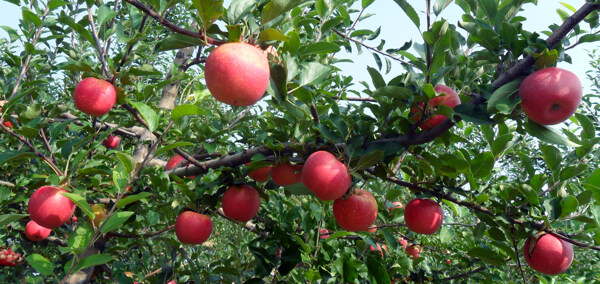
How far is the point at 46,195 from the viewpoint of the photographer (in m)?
1.86

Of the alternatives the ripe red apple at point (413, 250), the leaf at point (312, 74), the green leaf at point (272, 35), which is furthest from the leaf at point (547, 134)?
the ripe red apple at point (413, 250)

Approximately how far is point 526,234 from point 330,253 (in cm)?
96

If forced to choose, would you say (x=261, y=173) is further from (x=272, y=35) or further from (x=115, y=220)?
(x=272, y=35)

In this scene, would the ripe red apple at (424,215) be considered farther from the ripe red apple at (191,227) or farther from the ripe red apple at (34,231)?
the ripe red apple at (34,231)

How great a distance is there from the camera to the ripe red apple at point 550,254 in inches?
67.5

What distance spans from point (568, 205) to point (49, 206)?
228cm

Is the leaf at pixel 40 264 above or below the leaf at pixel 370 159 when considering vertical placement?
below

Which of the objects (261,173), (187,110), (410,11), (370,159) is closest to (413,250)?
(261,173)

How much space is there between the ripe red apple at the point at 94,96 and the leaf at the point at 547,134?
181cm

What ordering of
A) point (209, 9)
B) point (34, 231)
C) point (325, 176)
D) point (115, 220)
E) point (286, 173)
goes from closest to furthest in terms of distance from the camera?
point (209, 9) → point (115, 220) → point (325, 176) → point (286, 173) → point (34, 231)

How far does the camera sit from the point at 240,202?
1.98 m

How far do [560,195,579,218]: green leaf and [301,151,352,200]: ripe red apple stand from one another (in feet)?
2.90

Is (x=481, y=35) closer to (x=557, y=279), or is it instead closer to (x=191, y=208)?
(x=191, y=208)

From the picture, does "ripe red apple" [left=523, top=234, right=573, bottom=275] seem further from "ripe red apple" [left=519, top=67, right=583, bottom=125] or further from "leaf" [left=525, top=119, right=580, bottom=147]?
"ripe red apple" [left=519, top=67, right=583, bottom=125]
